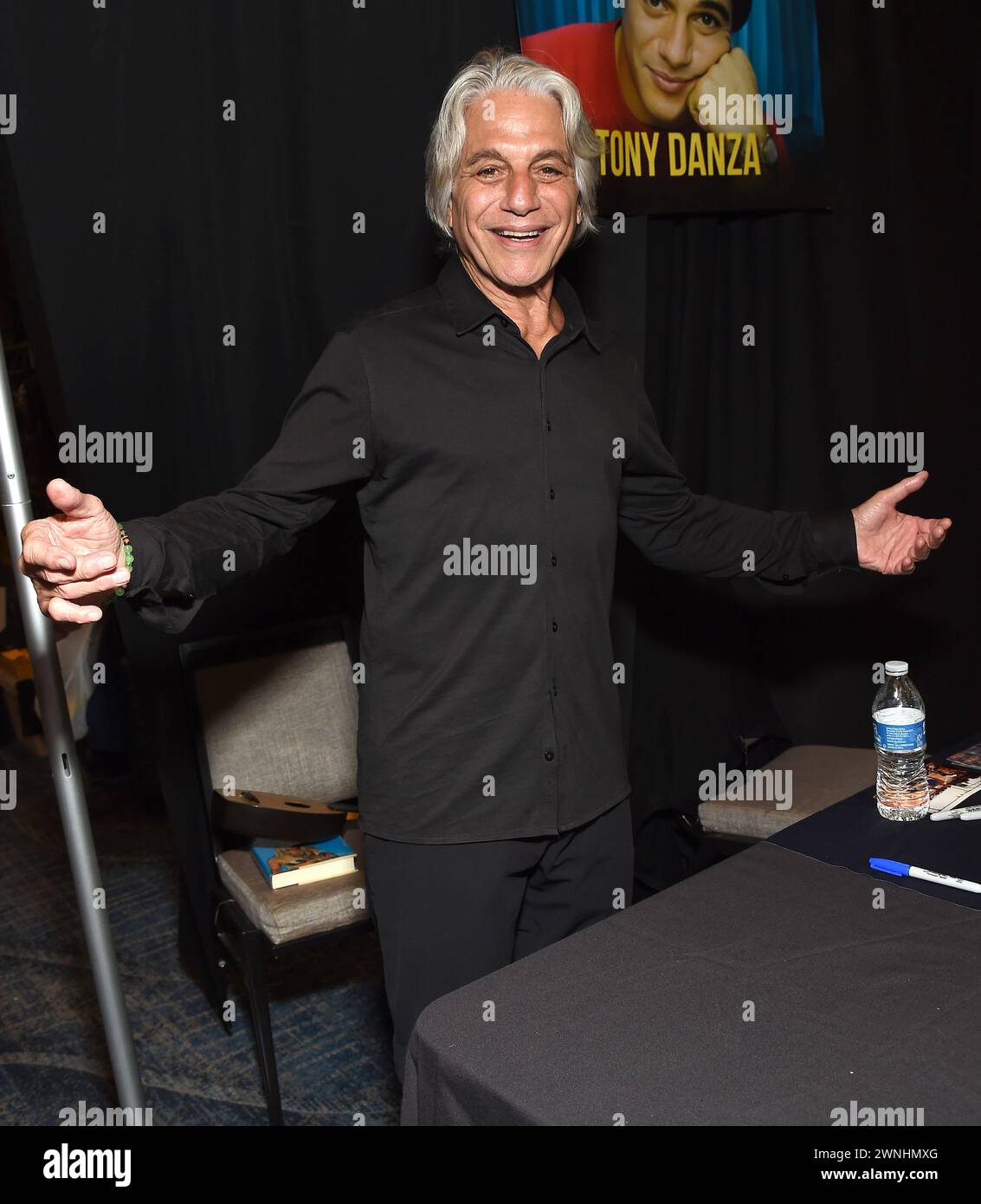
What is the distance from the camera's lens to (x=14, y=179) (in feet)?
6.58

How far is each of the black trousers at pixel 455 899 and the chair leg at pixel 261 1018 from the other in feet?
1.76

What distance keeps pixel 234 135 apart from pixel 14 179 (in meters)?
0.44

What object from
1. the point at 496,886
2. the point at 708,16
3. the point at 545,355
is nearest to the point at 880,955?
the point at 496,886

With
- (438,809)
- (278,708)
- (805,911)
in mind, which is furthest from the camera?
(278,708)

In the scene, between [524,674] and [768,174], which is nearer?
[524,674]

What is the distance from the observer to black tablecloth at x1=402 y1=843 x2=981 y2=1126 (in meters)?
1.10

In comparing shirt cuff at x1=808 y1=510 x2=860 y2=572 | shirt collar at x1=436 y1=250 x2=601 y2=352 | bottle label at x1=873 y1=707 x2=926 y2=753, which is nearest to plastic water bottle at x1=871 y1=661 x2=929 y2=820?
bottle label at x1=873 y1=707 x2=926 y2=753

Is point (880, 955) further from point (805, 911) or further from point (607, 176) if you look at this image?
point (607, 176)

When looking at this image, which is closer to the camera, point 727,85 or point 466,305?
point 466,305

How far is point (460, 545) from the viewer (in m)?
1.73

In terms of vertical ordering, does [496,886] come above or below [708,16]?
below

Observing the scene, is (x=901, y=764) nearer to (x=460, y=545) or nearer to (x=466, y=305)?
(x=460, y=545)

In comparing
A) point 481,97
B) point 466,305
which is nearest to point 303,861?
point 466,305

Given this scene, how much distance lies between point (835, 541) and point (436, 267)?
101 cm
